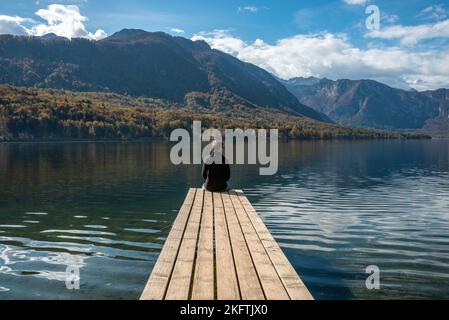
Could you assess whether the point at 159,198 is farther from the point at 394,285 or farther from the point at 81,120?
the point at 81,120

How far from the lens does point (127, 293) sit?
42.0ft

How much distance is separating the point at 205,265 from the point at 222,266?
41 cm

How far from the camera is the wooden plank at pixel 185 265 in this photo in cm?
850

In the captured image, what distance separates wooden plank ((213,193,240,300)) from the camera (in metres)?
8.61

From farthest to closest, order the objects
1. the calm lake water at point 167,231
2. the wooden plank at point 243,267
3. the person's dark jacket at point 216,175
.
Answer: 1. the person's dark jacket at point 216,175
2. the calm lake water at point 167,231
3. the wooden plank at point 243,267

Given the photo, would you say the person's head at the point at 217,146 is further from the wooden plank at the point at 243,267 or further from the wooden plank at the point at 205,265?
the wooden plank at the point at 243,267

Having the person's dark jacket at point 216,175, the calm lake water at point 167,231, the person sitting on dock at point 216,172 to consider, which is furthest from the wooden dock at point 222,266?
the person's dark jacket at point 216,175

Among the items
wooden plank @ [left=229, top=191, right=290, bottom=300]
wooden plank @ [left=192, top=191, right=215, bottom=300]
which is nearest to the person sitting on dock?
wooden plank @ [left=192, top=191, right=215, bottom=300]

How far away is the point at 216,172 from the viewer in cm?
2373

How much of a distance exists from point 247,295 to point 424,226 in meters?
19.4

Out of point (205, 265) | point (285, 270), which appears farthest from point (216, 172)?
point (285, 270)

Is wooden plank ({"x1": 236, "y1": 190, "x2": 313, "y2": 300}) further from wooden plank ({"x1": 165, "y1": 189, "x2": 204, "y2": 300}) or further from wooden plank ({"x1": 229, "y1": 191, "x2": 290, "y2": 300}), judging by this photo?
wooden plank ({"x1": 165, "y1": 189, "x2": 204, "y2": 300})

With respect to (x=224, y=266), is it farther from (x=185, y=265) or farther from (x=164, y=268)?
(x=164, y=268)

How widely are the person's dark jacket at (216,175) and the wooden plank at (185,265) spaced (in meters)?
6.94
